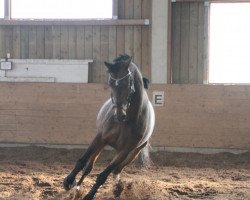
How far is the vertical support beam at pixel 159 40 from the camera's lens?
1078 centimetres

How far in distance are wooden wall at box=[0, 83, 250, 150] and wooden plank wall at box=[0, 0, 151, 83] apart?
1.66m

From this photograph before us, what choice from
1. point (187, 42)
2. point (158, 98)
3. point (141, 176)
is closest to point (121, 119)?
point (141, 176)

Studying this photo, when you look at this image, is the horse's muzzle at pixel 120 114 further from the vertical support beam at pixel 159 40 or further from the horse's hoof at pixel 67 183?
the vertical support beam at pixel 159 40

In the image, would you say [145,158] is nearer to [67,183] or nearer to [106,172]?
[67,183]

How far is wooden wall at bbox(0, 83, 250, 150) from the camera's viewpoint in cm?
935

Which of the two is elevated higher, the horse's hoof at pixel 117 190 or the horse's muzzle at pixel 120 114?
the horse's muzzle at pixel 120 114

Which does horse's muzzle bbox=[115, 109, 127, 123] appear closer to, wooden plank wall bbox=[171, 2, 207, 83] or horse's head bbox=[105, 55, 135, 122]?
horse's head bbox=[105, 55, 135, 122]

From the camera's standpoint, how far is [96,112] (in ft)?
31.5

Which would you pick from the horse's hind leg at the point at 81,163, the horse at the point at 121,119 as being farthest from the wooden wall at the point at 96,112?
the horse's hind leg at the point at 81,163

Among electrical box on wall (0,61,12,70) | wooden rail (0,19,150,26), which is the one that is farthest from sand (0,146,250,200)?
wooden rail (0,19,150,26)

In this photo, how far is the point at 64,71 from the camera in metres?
11.2

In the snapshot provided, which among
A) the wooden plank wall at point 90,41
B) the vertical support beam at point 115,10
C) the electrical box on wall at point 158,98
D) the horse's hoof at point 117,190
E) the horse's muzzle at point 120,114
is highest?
the vertical support beam at point 115,10

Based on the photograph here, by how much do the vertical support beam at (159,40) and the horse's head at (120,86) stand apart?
251 inches

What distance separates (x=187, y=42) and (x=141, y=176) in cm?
464
